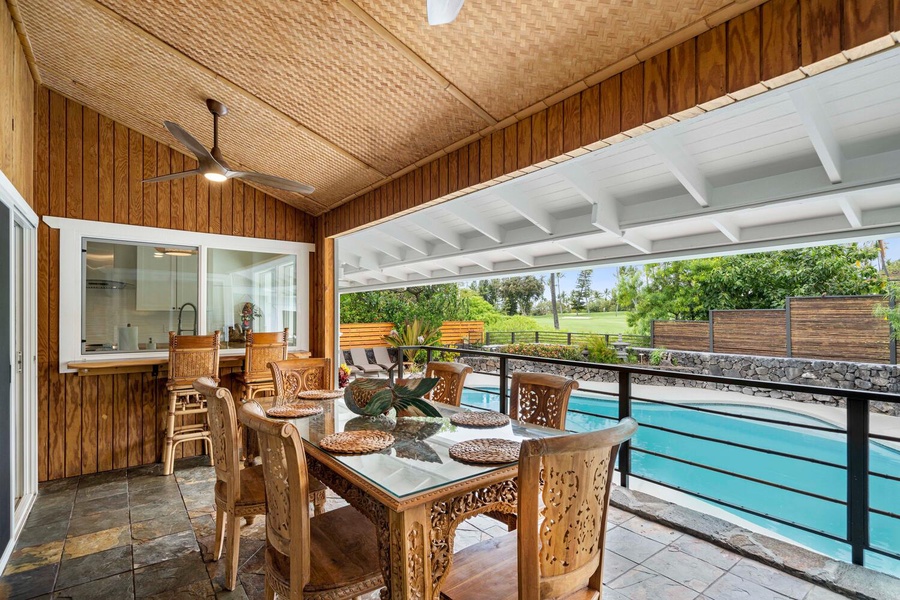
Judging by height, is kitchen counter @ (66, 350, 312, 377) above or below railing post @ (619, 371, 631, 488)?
above

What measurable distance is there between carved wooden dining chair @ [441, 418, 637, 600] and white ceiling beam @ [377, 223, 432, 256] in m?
4.50

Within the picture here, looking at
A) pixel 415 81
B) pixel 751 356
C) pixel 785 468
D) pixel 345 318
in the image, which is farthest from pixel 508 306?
pixel 415 81

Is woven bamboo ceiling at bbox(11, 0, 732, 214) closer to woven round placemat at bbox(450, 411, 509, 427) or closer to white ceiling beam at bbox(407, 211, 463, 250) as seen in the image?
white ceiling beam at bbox(407, 211, 463, 250)

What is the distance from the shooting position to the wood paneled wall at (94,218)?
3.60 m

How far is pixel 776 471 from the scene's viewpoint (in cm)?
548

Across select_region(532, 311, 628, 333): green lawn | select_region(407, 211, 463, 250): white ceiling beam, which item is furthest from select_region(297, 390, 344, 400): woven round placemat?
select_region(532, 311, 628, 333): green lawn

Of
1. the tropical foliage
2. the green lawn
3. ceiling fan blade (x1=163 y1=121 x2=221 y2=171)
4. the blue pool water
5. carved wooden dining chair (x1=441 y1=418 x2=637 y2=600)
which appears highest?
ceiling fan blade (x1=163 y1=121 x2=221 y2=171)

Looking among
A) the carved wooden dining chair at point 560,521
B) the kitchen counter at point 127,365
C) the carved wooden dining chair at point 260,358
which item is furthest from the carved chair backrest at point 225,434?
the kitchen counter at point 127,365

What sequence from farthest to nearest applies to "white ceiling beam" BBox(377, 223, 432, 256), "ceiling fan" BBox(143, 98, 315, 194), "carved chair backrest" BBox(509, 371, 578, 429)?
1. "white ceiling beam" BBox(377, 223, 432, 256)
2. "ceiling fan" BBox(143, 98, 315, 194)
3. "carved chair backrest" BBox(509, 371, 578, 429)

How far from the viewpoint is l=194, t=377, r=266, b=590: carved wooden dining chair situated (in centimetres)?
195

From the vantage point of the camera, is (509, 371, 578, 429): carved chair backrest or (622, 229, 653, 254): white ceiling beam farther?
(622, 229, 653, 254): white ceiling beam

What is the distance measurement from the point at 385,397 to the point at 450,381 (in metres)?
0.88

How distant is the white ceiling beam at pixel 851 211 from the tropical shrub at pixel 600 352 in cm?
716

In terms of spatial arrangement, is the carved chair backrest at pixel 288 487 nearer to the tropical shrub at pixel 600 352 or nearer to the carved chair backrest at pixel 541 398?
the carved chair backrest at pixel 541 398
